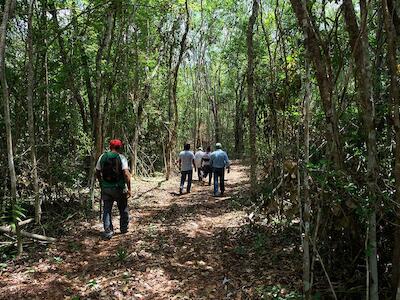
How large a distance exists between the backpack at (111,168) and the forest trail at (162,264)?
1.24 metres

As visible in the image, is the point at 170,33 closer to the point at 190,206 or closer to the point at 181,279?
the point at 190,206

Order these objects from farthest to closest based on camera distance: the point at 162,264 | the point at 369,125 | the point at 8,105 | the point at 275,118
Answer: the point at 275,118
the point at 8,105
the point at 162,264
the point at 369,125

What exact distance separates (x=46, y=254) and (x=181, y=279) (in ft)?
8.95

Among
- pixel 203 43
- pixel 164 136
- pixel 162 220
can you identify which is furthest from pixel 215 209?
pixel 203 43

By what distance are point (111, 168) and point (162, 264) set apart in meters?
2.26

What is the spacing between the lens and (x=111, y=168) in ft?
25.5

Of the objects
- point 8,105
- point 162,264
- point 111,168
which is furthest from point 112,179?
point 8,105

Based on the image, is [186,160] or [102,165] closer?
[102,165]

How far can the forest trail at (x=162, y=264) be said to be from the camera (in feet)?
18.5

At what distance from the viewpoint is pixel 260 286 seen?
556cm

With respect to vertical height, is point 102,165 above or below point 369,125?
below

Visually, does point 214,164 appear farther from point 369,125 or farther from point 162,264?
point 369,125

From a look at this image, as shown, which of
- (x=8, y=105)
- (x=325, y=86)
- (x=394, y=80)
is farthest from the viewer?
(x=8, y=105)

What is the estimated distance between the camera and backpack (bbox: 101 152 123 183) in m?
A: 7.75
